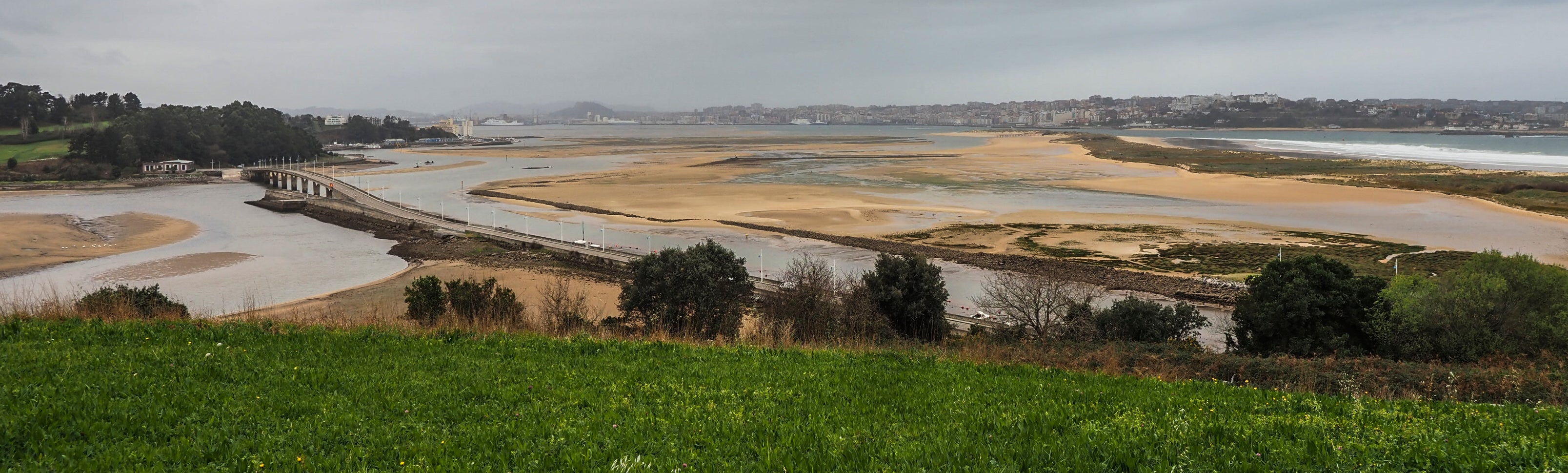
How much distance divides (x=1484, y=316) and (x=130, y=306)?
2063 centimetres

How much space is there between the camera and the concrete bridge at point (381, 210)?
2834cm

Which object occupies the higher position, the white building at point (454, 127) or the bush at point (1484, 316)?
the white building at point (454, 127)

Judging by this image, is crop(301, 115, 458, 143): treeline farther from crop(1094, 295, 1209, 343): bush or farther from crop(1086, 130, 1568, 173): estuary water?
crop(1094, 295, 1209, 343): bush

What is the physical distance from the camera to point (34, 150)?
76250 mm

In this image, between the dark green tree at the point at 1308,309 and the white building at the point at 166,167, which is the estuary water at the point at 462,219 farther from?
the white building at the point at 166,167

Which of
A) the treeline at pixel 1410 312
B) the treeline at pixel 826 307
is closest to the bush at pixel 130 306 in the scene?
the treeline at pixel 826 307

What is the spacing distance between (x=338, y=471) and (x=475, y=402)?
1666 mm

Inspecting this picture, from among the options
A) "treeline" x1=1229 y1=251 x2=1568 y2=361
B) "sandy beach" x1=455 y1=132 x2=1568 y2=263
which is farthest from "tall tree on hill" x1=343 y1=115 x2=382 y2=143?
"treeline" x1=1229 y1=251 x2=1568 y2=361

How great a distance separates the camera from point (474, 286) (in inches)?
696

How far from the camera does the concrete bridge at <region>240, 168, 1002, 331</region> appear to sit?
28.3m

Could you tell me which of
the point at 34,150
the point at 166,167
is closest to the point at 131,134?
the point at 166,167

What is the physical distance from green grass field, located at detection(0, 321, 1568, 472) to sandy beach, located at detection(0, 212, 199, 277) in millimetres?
28309

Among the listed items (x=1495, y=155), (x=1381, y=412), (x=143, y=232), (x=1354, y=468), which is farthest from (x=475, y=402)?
(x=1495, y=155)

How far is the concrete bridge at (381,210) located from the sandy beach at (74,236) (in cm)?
743
